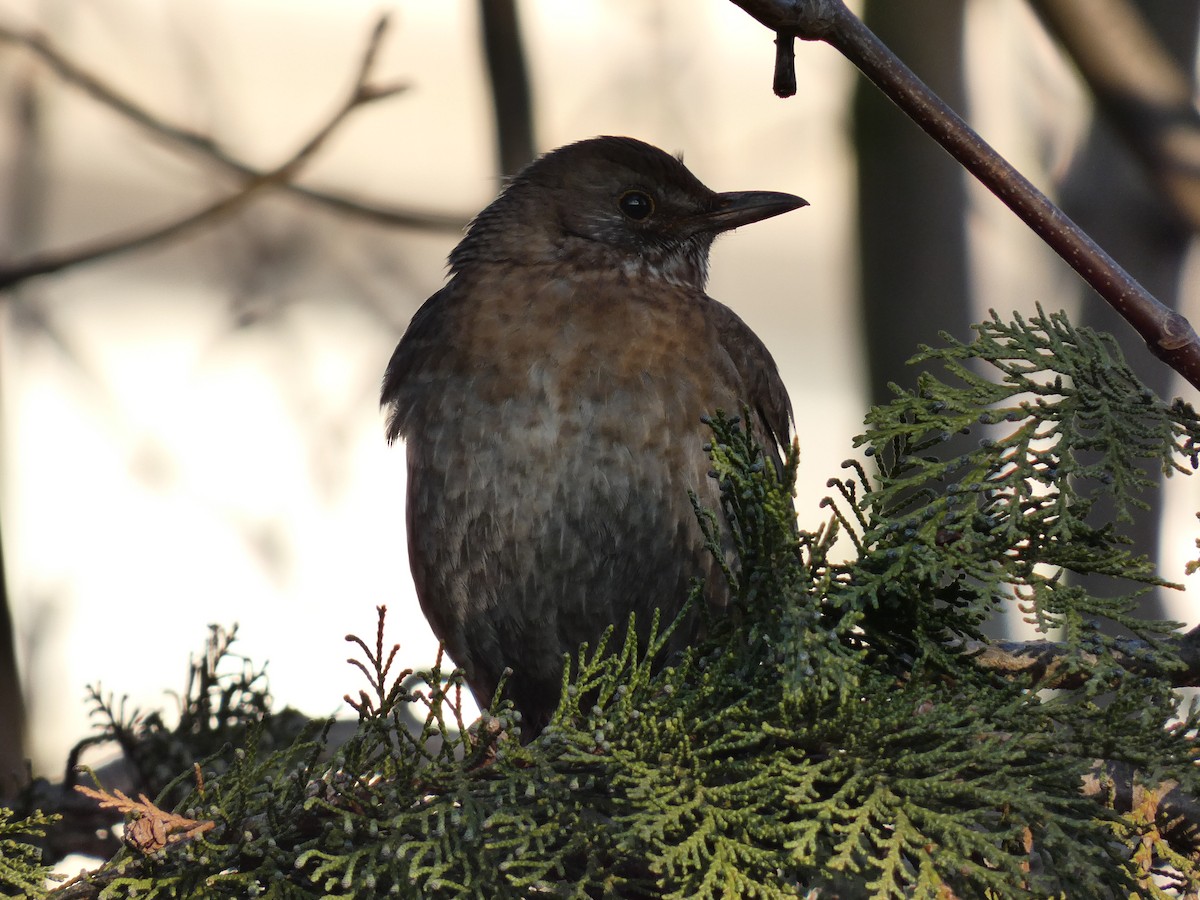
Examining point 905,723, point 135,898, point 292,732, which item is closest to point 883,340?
point 292,732

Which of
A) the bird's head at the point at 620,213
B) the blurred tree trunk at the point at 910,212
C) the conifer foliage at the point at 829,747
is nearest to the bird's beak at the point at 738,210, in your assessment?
the bird's head at the point at 620,213

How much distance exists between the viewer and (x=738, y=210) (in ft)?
10.6

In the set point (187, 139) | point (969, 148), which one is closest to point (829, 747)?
point (969, 148)

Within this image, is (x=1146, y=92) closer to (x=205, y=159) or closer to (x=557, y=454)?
(x=557, y=454)

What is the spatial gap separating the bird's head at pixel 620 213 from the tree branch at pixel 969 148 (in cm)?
148

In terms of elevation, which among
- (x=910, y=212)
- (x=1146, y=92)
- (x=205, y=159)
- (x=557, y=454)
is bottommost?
(x=557, y=454)

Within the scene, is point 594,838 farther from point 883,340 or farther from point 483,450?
point 883,340

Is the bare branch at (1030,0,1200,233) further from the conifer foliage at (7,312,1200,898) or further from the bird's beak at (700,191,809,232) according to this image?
the conifer foliage at (7,312,1200,898)

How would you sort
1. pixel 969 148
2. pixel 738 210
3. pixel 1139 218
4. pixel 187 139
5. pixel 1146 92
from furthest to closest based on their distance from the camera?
pixel 187 139 → pixel 1139 218 → pixel 1146 92 → pixel 738 210 → pixel 969 148

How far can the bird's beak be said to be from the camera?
318cm

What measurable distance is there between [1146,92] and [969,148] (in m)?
2.48

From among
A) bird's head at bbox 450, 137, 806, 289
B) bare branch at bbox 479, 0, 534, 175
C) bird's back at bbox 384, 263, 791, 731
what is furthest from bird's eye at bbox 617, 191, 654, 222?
bare branch at bbox 479, 0, 534, 175

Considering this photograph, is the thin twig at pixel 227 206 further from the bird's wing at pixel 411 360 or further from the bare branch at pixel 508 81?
the bird's wing at pixel 411 360

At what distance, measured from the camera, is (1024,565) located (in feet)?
5.07
